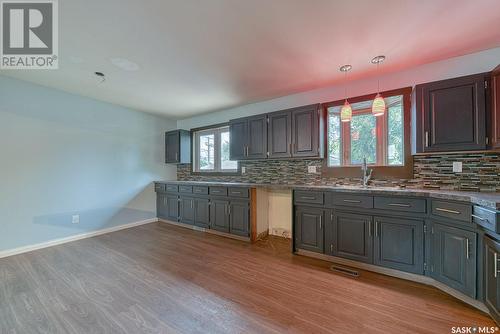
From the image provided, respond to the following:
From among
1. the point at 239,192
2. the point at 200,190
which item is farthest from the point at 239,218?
the point at 200,190

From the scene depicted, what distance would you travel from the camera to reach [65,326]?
155 centimetres

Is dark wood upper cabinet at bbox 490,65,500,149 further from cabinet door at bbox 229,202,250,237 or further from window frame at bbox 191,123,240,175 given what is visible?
window frame at bbox 191,123,240,175

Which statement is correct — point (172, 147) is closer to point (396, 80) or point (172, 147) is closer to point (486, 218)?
point (396, 80)

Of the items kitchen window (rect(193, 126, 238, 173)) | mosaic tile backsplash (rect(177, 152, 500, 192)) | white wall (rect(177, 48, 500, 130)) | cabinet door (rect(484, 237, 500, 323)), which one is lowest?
cabinet door (rect(484, 237, 500, 323))

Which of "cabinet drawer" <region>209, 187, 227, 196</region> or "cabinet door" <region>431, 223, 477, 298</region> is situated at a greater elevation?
"cabinet drawer" <region>209, 187, 227, 196</region>

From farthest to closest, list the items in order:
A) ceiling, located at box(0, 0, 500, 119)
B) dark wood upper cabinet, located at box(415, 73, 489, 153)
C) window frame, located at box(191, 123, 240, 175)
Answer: window frame, located at box(191, 123, 240, 175), dark wood upper cabinet, located at box(415, 73, 489, 153), ceiling, located at box(0, 0, 500, 119)

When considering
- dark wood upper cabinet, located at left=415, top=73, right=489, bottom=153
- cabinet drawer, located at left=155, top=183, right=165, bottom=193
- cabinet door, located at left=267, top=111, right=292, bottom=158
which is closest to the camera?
dark wood upper cabinet, located at left=415, top=73, right=489, bottom=153

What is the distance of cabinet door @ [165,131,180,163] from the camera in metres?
4.71

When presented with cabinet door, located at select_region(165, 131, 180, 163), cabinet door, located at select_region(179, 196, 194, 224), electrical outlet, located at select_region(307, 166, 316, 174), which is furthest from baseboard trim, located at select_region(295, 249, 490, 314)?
cabinet door, located at select_region(165, 131, 180, 163)

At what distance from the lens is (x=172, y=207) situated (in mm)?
4355

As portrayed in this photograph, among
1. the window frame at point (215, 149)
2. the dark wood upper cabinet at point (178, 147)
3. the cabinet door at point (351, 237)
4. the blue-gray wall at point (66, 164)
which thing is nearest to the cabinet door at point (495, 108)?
the cabinet door at point (351, 237)

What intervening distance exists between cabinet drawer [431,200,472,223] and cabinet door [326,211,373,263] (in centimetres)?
59

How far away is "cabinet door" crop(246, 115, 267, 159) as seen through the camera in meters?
3.49

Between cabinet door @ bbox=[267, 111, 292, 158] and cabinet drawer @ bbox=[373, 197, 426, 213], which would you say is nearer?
cabinet drawer @ bbox=[373, 197, 426, 213]
